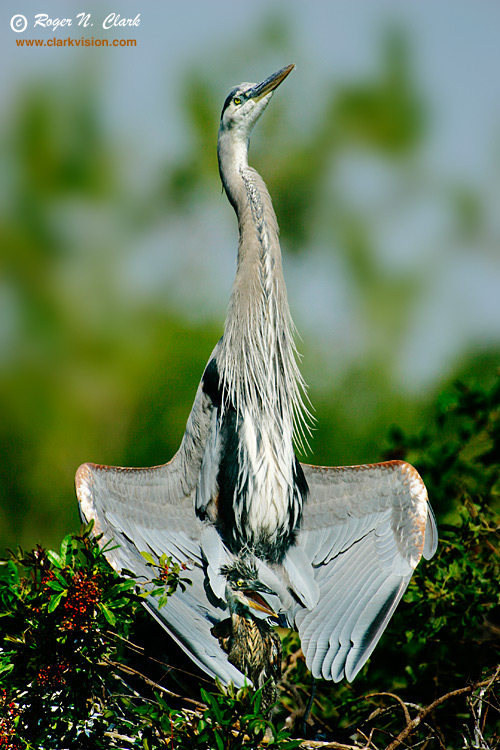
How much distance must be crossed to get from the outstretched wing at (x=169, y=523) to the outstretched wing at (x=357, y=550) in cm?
34

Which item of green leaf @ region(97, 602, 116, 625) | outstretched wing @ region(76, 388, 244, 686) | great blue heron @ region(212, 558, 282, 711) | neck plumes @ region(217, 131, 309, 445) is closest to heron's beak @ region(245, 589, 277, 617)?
great blue heron @ region(212, 558, 282, 711)

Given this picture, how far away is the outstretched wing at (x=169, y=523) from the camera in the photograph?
8.18ft

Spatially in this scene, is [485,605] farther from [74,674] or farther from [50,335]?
[50,335]

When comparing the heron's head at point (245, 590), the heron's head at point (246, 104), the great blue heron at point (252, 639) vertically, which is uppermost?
the heron's head at point (246, 104)

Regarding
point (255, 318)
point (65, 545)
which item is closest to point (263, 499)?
point (255, 318)

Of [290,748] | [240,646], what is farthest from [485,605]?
[290,748]

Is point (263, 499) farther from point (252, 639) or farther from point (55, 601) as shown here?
point (55, 601)

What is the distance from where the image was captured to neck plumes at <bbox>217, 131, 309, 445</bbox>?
2924mm

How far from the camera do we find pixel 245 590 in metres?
2.74

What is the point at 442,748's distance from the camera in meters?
2.27

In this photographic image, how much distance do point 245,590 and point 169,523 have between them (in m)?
0.40

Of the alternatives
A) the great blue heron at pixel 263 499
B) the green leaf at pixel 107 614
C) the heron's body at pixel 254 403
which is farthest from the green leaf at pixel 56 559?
the heron's body at pixel 254 403

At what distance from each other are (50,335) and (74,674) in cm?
757

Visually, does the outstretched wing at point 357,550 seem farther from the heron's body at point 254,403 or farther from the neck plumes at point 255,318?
the neck plumes at point 255,318
